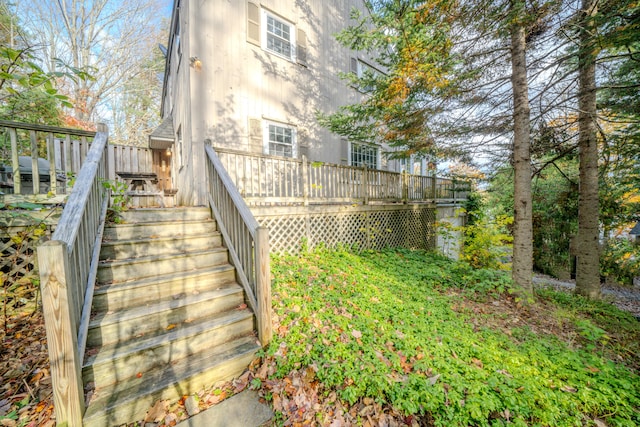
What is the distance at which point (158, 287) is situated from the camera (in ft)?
9.34

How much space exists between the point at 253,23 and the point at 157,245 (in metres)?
6.50

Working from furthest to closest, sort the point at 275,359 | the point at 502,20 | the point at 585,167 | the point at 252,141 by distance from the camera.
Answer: the point at 252,141, the point at 585,167, the point at 502,20, the point at 275,359

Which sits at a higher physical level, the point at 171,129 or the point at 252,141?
the point at 171,129

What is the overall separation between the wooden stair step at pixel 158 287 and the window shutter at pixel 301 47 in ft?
23.6

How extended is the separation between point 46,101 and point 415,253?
11.5m

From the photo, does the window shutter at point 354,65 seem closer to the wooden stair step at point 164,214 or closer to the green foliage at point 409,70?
the green foliage at point 409,70

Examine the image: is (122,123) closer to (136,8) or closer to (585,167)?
(136,8)

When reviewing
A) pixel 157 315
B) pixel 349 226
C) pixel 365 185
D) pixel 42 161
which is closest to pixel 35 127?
pixel 42 161

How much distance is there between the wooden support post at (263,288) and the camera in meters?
2.65

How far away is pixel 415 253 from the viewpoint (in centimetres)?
735

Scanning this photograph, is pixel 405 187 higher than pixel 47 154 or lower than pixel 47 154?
lower

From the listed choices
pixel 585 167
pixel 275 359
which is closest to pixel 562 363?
pixel 275 359

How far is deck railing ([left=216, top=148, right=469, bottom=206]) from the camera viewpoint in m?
5.06

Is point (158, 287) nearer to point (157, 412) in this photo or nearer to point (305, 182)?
point (157, 412)
